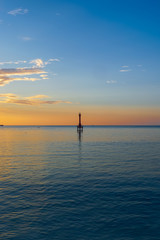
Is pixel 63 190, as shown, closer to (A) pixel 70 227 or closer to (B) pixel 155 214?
(A) pixel 70 227

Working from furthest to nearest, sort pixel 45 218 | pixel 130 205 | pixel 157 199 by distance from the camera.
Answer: pixel 157 199 → pixel 130 205 → pixel 45 218

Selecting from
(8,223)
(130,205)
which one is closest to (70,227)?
(8,223)

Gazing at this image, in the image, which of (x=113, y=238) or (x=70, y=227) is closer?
(x=113, y=238)

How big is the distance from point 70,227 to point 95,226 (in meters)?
1.53

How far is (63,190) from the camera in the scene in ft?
57.6

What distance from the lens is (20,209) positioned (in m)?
13.7

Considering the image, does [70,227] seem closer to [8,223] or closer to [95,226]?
[95,226]

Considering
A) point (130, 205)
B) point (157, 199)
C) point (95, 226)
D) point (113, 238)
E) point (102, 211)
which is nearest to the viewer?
point (113, 238)

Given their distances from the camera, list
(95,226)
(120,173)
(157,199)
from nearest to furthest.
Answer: (95,226), (157,199), (120,173)

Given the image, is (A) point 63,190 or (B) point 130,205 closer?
(B) point 130,205

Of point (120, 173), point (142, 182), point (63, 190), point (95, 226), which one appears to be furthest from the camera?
point (120, 173)

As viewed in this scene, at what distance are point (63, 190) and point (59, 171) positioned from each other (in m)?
7.21

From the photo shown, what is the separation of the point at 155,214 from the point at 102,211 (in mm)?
3612

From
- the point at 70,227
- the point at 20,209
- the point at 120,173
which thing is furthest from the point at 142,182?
the point at 20,209
